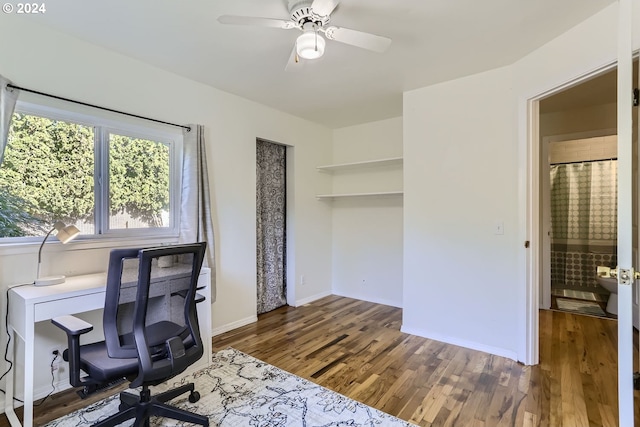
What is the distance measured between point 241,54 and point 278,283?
2691mm

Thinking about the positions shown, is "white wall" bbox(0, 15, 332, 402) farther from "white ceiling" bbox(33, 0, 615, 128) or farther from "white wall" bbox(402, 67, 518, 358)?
"white wall" bbox(402, 67, 518, 358)

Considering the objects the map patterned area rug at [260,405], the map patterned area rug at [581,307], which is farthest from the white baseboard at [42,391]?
the map patterned area rug at [581,307]

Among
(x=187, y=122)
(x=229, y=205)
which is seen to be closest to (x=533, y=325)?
(x=229, y=205)

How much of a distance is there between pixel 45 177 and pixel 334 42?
7.28ft

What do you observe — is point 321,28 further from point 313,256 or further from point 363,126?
point 313,256

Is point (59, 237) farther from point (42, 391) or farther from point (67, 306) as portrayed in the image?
point (42, 391)

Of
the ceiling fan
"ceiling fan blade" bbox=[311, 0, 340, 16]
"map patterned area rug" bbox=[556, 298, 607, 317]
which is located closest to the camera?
"ceiling fan blade" bbox=[311, 0, 340, 16]

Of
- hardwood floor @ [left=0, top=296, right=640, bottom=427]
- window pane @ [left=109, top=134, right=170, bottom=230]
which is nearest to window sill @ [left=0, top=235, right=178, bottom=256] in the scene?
window pane @ [left=109, top=134, right=170, bottom=230]

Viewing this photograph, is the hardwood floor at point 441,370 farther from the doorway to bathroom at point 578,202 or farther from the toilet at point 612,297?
the doorway to bathroom at point 578,202

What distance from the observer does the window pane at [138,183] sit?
2.47 meters

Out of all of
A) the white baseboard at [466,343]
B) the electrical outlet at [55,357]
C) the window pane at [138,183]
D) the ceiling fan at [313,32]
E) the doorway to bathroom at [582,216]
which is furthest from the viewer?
the doorway to bathroom at [582,216]

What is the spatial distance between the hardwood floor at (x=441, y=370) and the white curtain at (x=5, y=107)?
168 cm

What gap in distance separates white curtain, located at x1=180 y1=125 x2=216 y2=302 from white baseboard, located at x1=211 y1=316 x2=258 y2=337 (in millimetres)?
429

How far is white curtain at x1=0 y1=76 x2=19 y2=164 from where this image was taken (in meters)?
1.87
